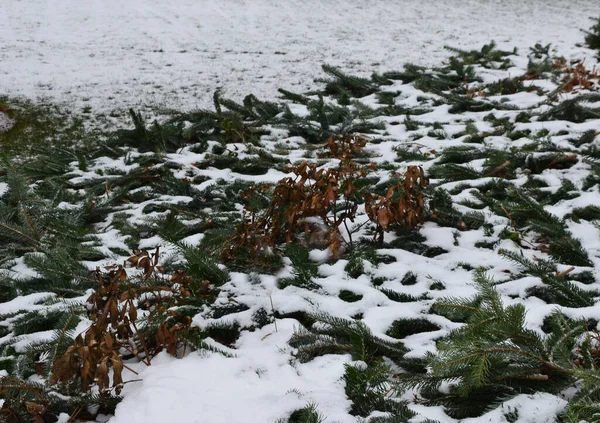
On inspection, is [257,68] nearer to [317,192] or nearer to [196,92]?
[196,92]

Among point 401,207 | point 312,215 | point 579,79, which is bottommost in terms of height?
point 312,215

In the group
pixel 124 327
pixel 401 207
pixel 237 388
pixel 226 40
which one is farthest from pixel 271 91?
pixel 237 388

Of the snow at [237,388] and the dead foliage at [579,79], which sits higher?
the dead foliage at [579,79]

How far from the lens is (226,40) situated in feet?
27.7

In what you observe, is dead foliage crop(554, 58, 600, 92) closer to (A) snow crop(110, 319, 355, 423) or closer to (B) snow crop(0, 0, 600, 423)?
(B) snow crop(0, 0, 600, 423)

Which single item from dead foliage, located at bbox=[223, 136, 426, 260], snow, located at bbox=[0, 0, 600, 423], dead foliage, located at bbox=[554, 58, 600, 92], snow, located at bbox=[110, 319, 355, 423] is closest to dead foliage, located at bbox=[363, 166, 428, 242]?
dead foliage, located at bbox=[223, 136, 426, 260]

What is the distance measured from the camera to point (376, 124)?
17.1 ft

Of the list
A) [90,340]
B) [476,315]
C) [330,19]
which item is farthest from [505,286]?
[330,19]

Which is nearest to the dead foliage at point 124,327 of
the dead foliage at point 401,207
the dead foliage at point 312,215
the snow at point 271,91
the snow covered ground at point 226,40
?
the snow at point 271,91

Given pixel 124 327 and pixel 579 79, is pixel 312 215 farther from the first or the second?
pixel 579 79

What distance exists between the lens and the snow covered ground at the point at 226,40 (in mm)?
6441

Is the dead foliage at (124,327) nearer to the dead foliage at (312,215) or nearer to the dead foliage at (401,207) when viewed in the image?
the dead foliage at (312,215)

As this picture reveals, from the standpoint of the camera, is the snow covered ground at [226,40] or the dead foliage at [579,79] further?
the snow covered ground at [226,40]

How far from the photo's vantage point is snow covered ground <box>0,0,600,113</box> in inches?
254
